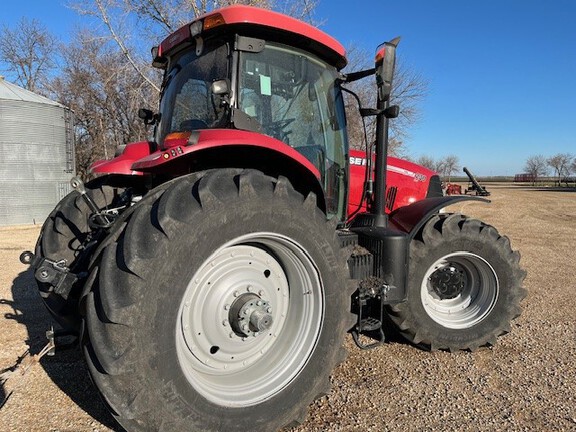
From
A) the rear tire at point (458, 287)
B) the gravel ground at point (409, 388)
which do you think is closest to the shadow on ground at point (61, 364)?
the gravel ground at point (409, 388)

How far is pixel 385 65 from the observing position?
10.5 ft

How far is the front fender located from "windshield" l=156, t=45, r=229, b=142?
180 cm

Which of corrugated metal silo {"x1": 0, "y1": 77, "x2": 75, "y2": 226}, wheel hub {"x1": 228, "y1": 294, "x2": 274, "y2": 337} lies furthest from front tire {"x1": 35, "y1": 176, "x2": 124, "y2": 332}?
corrugated metal silo {"x1": 0, "y1": 77, "x2": 75, "y2": 226}

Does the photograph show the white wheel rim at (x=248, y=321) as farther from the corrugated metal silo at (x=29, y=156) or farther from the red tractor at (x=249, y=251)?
the corrugated metal silo at (x=29, y=156)

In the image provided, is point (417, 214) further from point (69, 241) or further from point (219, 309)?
point (69, 241)

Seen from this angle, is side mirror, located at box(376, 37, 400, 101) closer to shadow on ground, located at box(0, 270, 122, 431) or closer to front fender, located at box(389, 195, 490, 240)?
front fender, located at box(389, 195, 490, 240)

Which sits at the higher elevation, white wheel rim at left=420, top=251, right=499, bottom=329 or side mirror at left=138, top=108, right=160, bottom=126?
side mirror at left=138, top=108, right=160, bottom=126

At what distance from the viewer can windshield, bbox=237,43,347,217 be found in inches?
116

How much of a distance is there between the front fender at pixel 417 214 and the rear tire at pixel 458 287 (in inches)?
4.5

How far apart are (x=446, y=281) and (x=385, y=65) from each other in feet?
6.49

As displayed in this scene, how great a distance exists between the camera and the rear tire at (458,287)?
11.9 feet

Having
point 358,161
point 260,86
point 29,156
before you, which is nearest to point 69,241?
point 260,86

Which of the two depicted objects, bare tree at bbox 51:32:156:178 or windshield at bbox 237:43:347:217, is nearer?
windshield at bbox 237:43:347:217

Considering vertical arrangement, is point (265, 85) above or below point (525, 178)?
below
